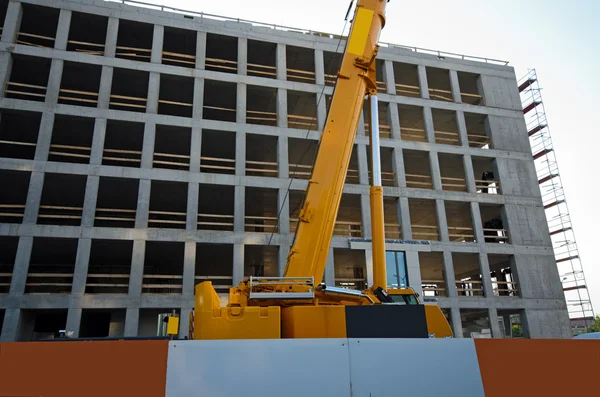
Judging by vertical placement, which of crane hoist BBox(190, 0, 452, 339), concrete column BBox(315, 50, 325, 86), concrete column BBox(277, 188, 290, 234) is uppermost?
concrete column BBox(315, 50, 325, 86)

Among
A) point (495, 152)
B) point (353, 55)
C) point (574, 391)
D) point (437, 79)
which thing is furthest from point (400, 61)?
point (574, 391)

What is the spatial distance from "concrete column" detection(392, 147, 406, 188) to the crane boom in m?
13.7

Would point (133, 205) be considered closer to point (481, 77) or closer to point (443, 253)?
point (443, 253)

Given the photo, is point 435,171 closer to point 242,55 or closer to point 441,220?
point 441,220

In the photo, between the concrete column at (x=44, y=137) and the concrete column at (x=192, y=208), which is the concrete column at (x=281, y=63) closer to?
the concrete column at (x=192, y=208)

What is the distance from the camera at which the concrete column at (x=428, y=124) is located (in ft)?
82.7

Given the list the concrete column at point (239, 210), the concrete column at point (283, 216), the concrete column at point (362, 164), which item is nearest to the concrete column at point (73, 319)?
the concrete column at point (239, 210)

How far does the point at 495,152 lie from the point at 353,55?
19132mm

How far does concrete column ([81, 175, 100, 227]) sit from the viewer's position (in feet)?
62.4

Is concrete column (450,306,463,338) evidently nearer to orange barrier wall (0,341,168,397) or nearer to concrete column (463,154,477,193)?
concrete column (463,154,477,193)

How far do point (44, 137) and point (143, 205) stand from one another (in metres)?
5.71

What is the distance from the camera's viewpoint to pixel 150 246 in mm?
21516

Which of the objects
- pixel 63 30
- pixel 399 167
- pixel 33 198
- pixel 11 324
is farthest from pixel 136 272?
pixel 399 167

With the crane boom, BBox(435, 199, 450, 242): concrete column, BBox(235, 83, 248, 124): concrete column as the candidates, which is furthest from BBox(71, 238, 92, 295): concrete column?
BBox(435, 199, 450, 242): concrete column
